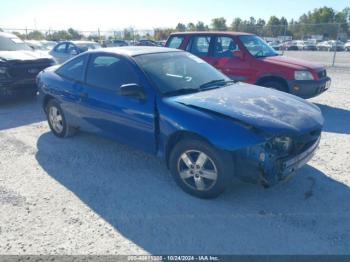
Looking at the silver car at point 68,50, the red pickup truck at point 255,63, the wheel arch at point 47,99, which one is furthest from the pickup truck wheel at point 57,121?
the silver car at point 68,50

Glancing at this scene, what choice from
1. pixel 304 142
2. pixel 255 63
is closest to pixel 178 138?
pixel 304 142

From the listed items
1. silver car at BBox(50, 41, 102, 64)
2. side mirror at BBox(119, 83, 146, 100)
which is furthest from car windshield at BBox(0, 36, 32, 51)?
side mirror at BBox(119, 83, 146, 100)

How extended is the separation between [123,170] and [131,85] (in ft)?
3.97

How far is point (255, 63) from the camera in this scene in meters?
6.98

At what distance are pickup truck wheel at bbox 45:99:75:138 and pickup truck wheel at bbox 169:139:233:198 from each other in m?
2.43

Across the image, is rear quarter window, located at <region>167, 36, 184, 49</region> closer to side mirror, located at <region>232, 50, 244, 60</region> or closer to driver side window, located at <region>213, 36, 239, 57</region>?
driver side window, located at <region>213, 36, 239, 57</region>

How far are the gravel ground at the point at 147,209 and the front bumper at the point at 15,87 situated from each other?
305cm

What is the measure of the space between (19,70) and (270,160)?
6.65 meters

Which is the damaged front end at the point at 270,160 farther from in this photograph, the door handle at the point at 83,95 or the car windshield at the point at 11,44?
the car windshield at the point at 11,44

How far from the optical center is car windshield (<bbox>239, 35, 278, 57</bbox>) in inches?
287

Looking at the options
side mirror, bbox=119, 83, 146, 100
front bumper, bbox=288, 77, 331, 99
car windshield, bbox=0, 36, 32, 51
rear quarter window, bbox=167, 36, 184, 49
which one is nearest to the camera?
side mirror, bbox=119, 83, 146, 100

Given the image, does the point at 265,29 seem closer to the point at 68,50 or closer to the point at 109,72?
the point at 68,50

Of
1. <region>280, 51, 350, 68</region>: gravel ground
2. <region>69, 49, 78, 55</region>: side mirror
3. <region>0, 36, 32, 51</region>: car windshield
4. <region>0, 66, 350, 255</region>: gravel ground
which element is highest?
<region>0, 36, 32, 51</region>: car windshield

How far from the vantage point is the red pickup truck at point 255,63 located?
671 centimetres
